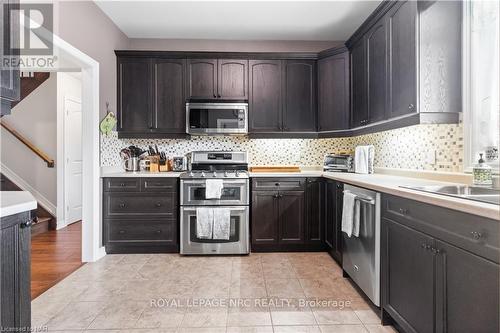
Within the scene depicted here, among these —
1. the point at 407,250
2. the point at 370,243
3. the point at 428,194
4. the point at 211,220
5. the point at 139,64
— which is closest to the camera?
the point at 428,194

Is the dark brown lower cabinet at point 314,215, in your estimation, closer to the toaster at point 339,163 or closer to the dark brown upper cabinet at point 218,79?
the toaster at point 339,163

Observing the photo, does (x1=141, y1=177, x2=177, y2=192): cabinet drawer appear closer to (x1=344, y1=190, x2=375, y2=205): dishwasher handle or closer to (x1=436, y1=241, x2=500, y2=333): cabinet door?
(x1=344, y1=190, x2=375, y2=205): dishwasher handle

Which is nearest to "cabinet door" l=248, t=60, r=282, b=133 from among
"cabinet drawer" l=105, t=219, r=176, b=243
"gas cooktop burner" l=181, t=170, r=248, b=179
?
"gas cooktop burner" l=181, t=170, r=248, b=179

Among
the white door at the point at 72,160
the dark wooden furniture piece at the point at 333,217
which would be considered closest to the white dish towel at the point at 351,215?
the dark wooden furniture piece at the point at 333,217

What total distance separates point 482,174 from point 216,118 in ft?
8.72

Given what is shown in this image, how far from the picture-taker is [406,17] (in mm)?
2223

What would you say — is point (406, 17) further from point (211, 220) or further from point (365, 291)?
point (211, 220)

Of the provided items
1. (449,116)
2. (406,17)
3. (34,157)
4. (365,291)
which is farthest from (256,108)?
(34,157)

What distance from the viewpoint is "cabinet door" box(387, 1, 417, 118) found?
2.15m

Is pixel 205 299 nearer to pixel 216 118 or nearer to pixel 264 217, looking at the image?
pixel 264 217

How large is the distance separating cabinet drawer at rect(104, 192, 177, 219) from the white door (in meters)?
1.88

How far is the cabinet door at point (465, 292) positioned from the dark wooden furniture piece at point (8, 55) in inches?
80.5

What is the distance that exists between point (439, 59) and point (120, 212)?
3327mm

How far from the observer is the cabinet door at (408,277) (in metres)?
1.47
